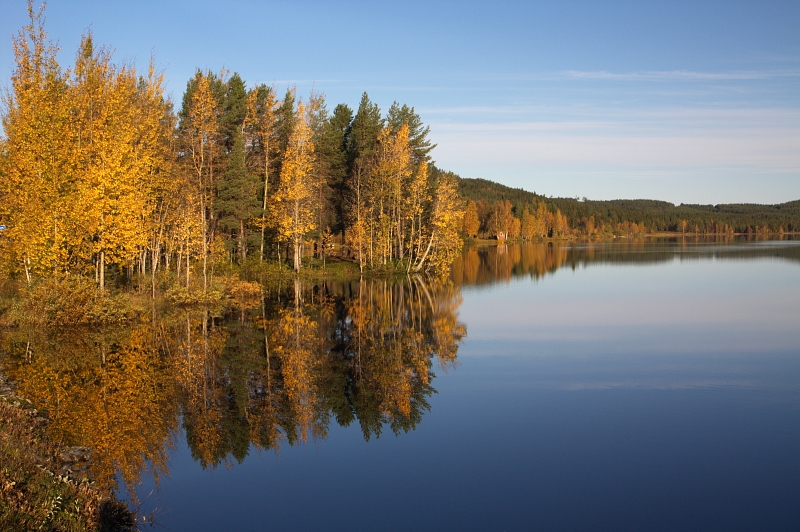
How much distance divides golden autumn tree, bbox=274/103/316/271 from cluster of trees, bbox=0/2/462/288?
9 centimetres

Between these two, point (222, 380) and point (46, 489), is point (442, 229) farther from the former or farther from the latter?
point (46, 489)

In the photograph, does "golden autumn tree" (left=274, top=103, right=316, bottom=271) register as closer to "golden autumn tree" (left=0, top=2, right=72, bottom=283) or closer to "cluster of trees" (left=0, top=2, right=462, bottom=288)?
"cluster of trees" (left=0, top=2, right=462, bottom=288)

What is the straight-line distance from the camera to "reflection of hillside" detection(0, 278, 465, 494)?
12.2m

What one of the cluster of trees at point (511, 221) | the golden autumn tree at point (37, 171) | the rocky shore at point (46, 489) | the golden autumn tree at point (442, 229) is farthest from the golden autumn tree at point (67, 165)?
the cluster of trees at point (511, 221)

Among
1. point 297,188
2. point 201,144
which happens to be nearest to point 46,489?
point 201,144

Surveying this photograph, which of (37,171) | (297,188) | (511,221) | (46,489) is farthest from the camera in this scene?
(511,221)

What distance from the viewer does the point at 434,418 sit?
1380 cm

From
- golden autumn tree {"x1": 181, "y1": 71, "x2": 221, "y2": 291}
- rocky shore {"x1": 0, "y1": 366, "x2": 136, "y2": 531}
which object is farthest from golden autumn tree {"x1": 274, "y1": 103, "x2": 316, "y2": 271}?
rocky shore {"x1": 0, "y1": 366, "x2": 136, "y2": 531}

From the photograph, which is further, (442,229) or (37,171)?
(442,229)

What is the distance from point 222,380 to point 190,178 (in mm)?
18765

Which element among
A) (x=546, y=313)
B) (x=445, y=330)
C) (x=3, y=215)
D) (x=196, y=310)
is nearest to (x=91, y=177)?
(x=3, y=215)

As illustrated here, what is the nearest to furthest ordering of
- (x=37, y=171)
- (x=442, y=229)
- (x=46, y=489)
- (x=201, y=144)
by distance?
(x=46, y=489), (x=37, y=171), (x=201, y=144), (x=442, y=229)

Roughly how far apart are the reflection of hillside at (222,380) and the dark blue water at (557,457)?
0.67 m

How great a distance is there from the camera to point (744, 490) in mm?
9930
